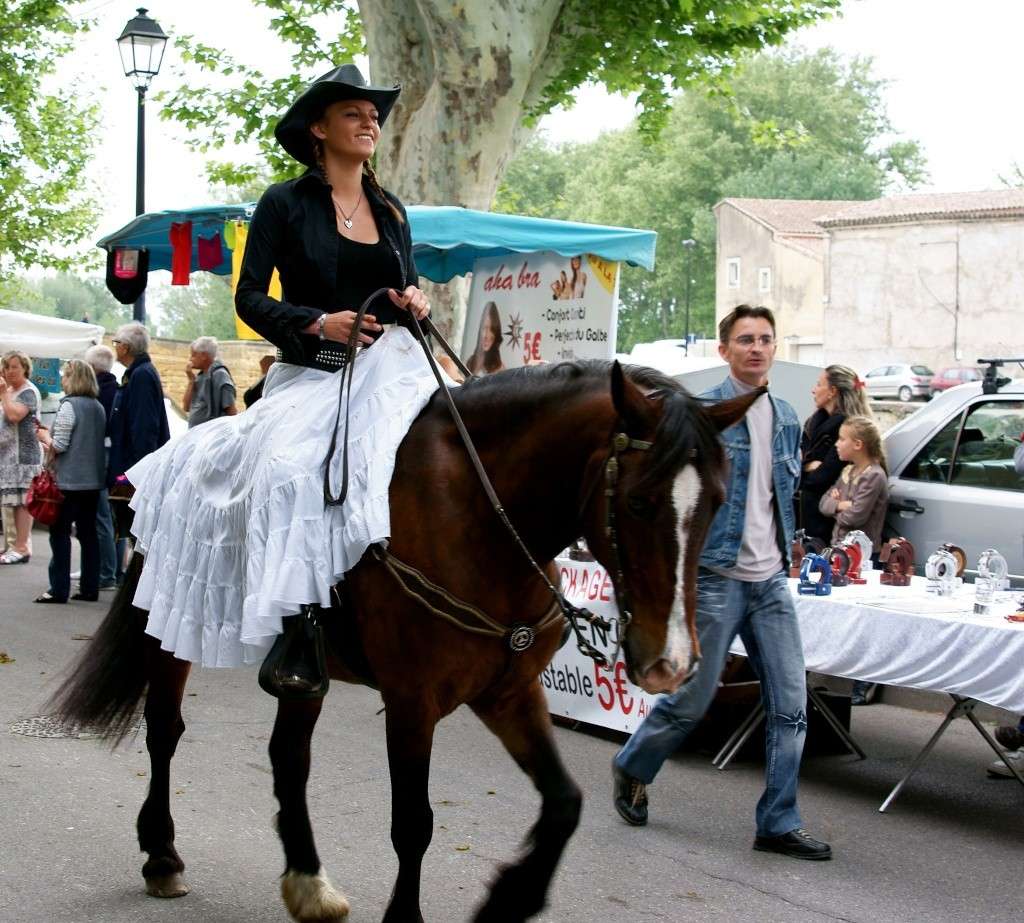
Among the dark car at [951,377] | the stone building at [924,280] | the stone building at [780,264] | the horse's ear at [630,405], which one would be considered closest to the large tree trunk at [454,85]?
the horse's ear at [630,405]

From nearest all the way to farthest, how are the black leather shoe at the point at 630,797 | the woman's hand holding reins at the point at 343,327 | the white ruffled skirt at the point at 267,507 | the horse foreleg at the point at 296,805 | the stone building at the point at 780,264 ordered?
the white ruffled skirt at the point at 267,507, the woman's hand holding reins at the point at 343,327, the horse foreleg at the point at 296,805, the black leather shoe at the point at 630,797, the stone building at the point at 780,264

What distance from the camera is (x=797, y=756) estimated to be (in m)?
5.44

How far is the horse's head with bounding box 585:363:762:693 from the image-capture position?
331 cm

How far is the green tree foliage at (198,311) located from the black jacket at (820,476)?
84069mm

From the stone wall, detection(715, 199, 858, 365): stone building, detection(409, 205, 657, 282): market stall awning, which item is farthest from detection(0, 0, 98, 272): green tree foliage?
detection(715, 199, 858, 365): stone building

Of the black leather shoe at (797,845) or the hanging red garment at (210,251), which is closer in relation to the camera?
the black leather shoe at (797,845)

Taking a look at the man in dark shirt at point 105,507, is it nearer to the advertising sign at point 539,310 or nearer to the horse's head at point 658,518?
the advertising sign at point 539,310

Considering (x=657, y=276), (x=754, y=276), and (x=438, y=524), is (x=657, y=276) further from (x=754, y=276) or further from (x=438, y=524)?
(x=438, y=524)

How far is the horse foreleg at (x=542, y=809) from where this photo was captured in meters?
3.85

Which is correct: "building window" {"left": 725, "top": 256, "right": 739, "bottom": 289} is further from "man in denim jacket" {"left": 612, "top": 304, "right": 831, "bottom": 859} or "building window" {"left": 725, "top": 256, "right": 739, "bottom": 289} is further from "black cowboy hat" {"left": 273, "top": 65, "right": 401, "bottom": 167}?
"black cowboy hat" {"left": 273, "top": 65, "right": 401, "bottom": 167}

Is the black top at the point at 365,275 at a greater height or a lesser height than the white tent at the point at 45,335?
greater

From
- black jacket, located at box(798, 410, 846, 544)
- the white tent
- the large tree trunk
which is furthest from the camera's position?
the white tent

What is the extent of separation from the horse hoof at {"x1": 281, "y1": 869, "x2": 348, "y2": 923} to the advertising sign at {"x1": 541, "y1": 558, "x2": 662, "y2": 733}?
2960mm

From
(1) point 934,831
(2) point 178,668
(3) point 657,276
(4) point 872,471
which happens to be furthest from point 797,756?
(3) point 657,276
